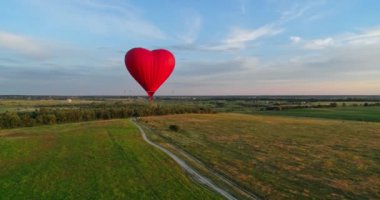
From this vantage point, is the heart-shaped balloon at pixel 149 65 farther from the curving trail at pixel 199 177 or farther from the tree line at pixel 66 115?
the tree line at pixel 66 115

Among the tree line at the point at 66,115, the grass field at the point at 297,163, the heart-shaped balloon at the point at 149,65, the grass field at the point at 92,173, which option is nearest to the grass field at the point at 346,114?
the tree line at the point at 66,115

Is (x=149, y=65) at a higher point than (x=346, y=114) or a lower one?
higher

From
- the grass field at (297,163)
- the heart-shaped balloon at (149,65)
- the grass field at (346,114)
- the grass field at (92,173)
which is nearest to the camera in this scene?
the grass field at (92,173)

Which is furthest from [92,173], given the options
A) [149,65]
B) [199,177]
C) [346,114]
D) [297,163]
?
[346,114]

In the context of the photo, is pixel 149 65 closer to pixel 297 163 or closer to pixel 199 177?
pixel 297 163

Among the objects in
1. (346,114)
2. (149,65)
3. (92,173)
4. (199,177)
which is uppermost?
(149,65)

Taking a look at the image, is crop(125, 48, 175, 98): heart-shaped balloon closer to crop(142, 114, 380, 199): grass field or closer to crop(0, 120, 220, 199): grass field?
crop(142, 114, 380, 199): grass field

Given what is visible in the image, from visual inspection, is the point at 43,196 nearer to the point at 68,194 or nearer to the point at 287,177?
the point at 68,194
